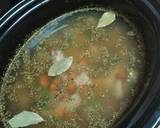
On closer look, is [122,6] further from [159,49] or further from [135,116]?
[135,116]

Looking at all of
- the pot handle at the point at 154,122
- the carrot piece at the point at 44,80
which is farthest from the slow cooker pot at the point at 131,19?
the carrot piece at the point at 44,80

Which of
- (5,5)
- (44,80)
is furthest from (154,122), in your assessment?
(5,5)

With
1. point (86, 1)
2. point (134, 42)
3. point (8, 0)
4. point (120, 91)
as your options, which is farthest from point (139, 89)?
point (8, 0)

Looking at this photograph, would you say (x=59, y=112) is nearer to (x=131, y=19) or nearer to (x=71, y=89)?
(x=71, y=89)

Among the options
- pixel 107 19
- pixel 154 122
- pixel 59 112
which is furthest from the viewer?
pixel 107 19

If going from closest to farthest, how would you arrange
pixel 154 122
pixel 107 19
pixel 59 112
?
pixel 154 122, pixel 59 112, pixel 107 19

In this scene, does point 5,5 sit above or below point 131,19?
above
